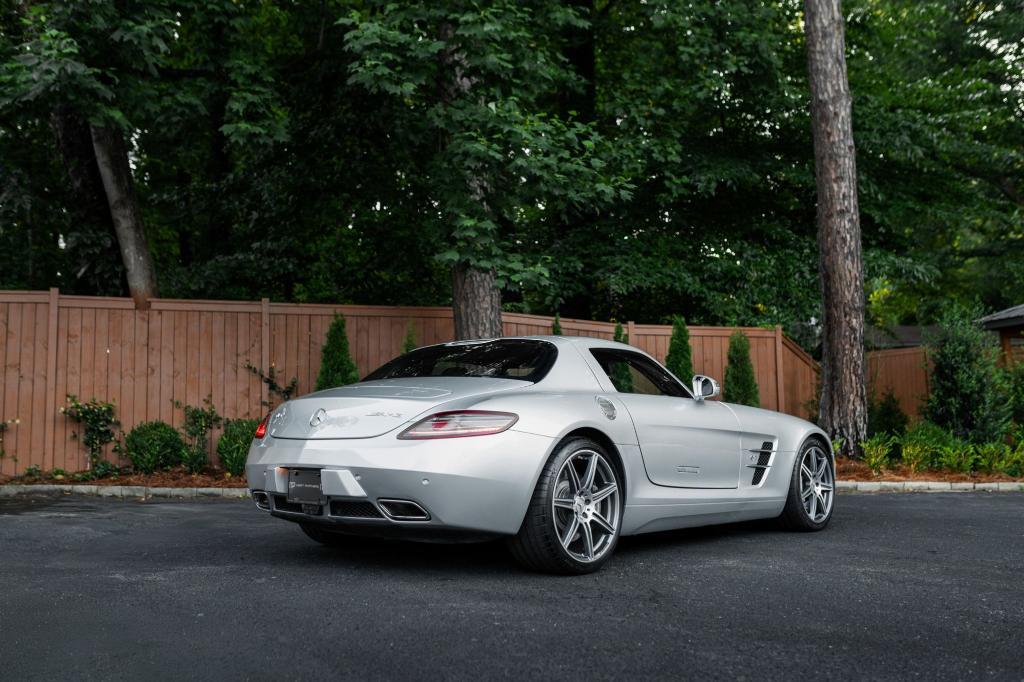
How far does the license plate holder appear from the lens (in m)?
5.17

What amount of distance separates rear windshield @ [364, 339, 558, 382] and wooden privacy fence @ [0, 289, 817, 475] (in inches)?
283

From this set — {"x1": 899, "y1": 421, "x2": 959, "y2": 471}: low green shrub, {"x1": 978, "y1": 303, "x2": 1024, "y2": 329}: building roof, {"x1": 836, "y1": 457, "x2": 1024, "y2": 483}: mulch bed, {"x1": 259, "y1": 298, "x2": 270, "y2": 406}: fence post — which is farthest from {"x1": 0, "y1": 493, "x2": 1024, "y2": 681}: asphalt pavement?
{"x1": 978, "y1": 303, "x2": 1024, "y2": 329}: building roof

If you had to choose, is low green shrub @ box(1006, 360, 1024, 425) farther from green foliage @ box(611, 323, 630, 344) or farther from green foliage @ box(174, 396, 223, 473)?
green foliage @ box(174, 396, 223, 473)

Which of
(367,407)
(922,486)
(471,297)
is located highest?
(471,297)

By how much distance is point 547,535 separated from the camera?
17.1ft

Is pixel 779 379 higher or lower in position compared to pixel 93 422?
higher

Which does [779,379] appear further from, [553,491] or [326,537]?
[553,491]

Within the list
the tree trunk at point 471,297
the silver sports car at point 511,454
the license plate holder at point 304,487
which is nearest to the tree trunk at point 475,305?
the tree trunk at point 471,297

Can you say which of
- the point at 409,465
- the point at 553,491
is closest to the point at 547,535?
the point at 553,491

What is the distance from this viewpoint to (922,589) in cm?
513

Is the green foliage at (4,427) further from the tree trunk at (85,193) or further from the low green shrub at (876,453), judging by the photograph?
the low green shrub at (876,453)

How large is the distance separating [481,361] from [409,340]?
782 cm

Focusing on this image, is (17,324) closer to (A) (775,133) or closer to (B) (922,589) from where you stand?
(B) (922,589)

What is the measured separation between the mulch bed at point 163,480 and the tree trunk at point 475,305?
3.48 m
